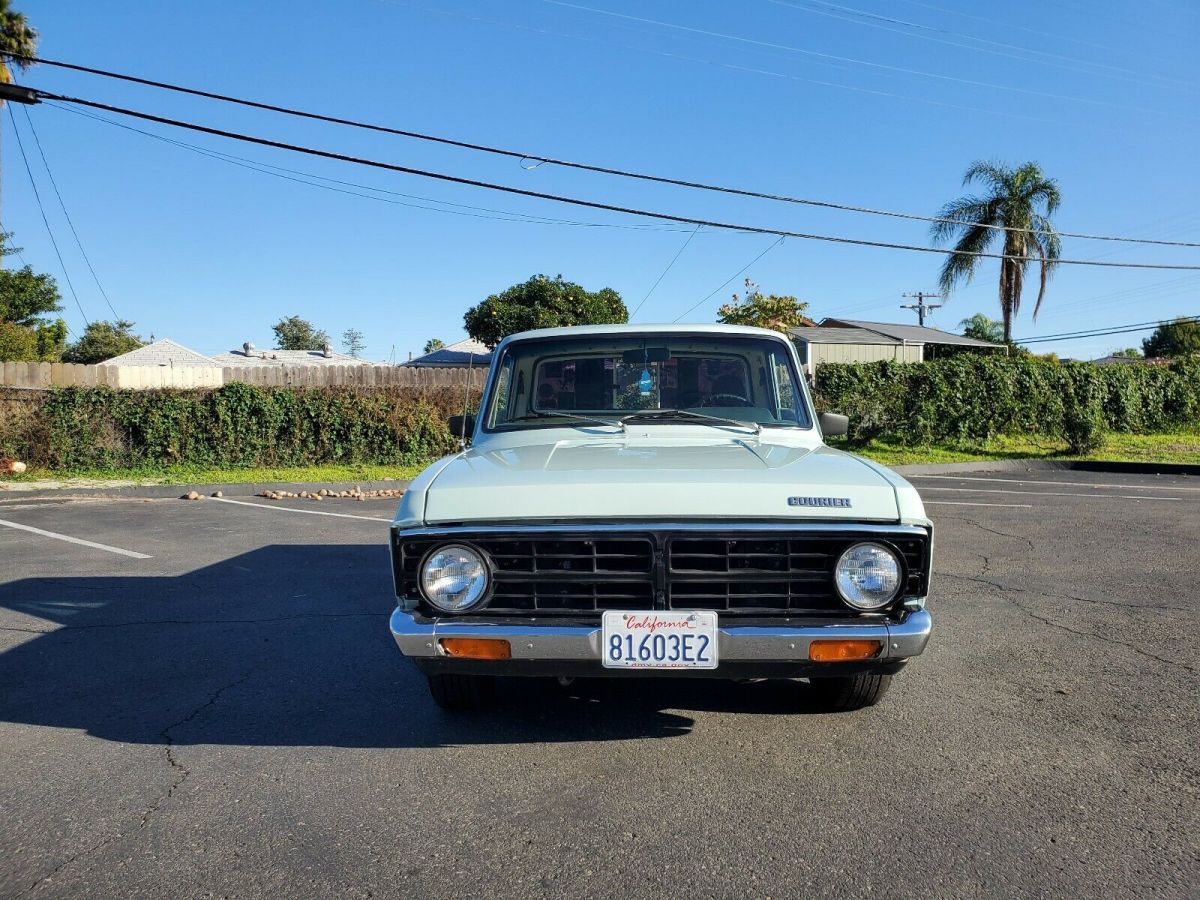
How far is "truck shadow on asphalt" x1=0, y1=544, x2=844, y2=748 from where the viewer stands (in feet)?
11.9

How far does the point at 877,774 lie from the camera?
3.18 m

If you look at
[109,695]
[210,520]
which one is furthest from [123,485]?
[109,695]

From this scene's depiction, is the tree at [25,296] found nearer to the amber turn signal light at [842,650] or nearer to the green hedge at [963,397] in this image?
the green hedge at [963,397]

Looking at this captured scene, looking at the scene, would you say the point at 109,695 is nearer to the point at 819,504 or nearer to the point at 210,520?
the point at 819,504

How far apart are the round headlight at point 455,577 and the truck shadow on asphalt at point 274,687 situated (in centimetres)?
72

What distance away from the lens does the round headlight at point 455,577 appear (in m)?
3.11

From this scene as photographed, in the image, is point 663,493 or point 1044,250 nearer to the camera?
point 663,493

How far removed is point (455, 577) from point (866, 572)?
140 centimetres

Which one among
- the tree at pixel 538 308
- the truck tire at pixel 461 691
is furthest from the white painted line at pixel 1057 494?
the tree at pixel 538 308

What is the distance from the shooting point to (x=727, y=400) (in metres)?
4.52

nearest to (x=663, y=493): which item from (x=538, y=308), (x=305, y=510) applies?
(x=305, y=510)

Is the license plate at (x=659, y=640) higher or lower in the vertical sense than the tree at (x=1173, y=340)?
lower

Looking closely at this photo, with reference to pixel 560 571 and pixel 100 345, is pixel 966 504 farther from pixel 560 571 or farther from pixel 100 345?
pixel 100 345

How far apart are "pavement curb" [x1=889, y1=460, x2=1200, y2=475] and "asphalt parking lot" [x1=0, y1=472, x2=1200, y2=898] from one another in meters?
11.6
